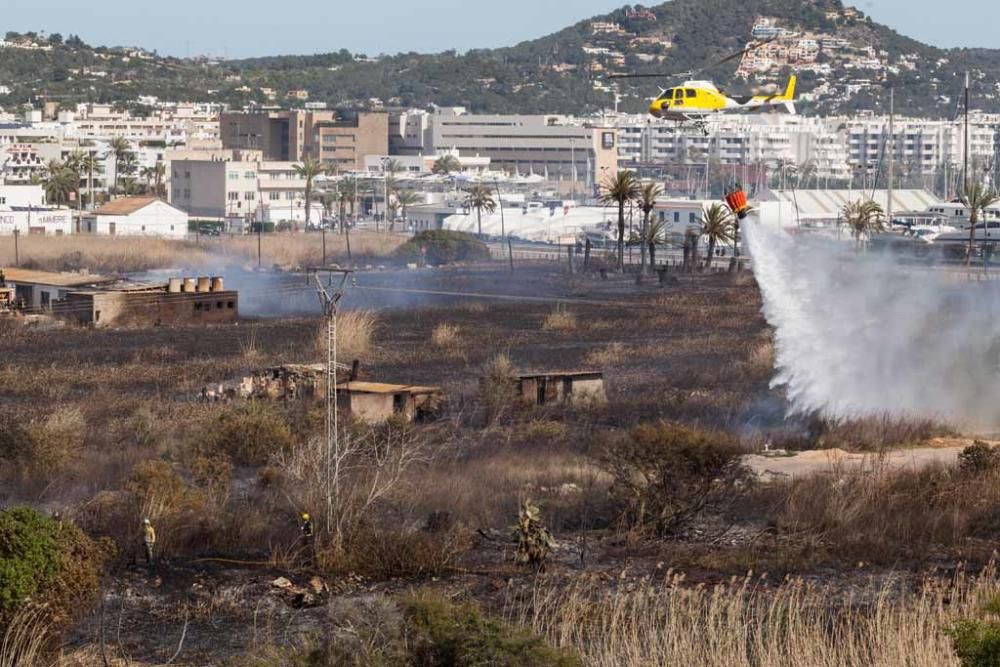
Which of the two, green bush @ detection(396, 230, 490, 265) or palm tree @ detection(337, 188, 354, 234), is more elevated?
palm tree @ detection(337, 188, 354, 234)

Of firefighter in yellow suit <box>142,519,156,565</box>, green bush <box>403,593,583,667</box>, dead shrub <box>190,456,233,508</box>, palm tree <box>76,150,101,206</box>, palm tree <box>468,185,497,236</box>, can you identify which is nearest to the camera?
green bush <box>403,593,583,667</box>

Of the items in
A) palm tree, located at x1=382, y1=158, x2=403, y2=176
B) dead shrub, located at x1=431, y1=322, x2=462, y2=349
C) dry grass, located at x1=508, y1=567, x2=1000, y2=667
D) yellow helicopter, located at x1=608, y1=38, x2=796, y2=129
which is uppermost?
yellow helicopter, located at x1=608, y1=38, x2=796, y2=129

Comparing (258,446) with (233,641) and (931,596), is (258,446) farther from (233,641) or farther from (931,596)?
(931,596)

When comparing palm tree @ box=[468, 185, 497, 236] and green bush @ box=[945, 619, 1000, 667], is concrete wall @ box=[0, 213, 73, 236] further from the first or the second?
green bush @ box=[945, 619, 1000, 667]

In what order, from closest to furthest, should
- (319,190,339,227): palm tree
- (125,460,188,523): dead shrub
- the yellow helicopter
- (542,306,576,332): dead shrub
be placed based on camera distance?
(125,460,188,523): dead shrub < (542,306,576,332): dead shrub < the yellow helicopter < (319,190,339,227): palm tree

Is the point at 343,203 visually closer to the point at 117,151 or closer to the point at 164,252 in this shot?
the point at 117,151

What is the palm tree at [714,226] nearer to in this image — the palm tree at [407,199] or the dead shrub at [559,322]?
the dead shrub at [559,322]

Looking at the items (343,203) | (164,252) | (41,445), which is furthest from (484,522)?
(343,203)

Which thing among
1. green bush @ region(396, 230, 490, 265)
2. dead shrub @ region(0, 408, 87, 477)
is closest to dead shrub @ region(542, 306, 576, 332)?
dead shrub @ region(0, 408, 87, 477)

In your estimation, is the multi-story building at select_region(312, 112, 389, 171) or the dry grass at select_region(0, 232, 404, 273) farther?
the multi-story building at select_region(312, 112, 389, 171)
